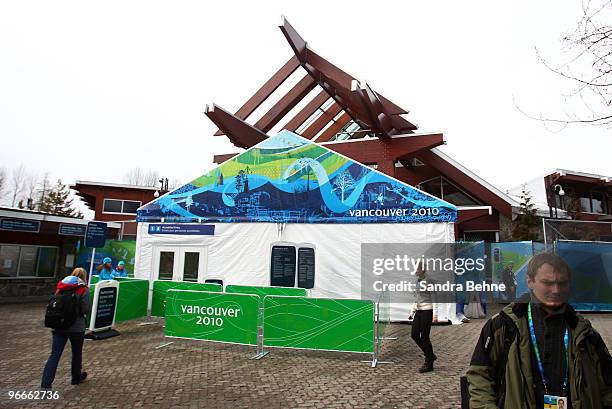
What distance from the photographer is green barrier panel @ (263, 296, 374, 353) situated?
718 centimetres

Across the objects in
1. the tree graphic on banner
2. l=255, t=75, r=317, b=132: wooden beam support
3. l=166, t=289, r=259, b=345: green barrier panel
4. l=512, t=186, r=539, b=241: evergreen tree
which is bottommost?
l=166, t=289, r=259, b=345: green barrier panel

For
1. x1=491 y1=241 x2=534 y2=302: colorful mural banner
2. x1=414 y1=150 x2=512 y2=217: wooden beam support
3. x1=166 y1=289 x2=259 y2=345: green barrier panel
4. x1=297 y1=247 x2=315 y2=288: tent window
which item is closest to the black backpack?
x1=166 y1=289 x2=259 y2=345: green barrier panel

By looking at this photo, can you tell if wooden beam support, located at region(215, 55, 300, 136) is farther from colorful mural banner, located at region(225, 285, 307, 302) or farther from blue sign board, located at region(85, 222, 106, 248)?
colorful mural banner, located at region(225, 285, 307, 302)

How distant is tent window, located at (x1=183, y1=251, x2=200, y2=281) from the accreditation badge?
39.3ft

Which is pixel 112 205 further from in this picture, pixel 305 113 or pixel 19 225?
pixel 305 113

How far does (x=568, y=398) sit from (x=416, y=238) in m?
9.24

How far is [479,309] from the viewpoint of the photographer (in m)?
12.9

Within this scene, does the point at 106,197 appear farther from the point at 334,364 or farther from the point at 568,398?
the point at 568,398

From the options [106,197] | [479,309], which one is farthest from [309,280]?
[106,197]

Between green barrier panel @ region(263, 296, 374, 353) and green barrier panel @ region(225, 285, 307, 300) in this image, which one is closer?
green barrier panel @ region(263, 296, 374, 353)

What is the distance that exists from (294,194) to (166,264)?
5.15 meters

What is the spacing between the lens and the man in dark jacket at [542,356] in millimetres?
2162

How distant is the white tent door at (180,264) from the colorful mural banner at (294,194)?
1076 mm

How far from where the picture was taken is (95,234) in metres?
10.8
